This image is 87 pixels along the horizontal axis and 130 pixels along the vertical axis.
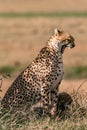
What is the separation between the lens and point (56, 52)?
30.8 ft

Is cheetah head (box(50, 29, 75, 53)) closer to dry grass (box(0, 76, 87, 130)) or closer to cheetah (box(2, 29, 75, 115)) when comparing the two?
cheetah (box(2, 29, 75, 115))

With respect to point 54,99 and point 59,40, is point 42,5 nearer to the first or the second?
point 59,40

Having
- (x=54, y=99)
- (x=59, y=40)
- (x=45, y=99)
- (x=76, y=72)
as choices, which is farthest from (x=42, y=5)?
(x=45, y=99)

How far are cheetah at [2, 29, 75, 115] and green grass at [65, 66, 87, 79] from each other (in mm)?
11479

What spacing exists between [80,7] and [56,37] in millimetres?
61509

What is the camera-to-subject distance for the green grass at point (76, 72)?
21.3 m

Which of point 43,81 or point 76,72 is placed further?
point 76,72

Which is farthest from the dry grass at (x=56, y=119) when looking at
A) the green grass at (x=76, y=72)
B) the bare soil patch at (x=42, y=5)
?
the bare soil patch at (x=42, y=5)

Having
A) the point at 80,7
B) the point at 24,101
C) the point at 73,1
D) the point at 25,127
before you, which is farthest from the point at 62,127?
the point at 73,1

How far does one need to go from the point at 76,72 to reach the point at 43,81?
1278cm

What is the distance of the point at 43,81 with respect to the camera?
924 centimetres

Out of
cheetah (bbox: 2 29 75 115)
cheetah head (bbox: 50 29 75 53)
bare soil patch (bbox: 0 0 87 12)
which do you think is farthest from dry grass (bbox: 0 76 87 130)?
bare soil patch (bbox: 0 0 87 12)

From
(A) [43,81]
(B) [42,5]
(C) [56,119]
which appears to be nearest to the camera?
(C) [56,119]

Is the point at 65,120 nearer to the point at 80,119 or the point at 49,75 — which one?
the point at 80,119
